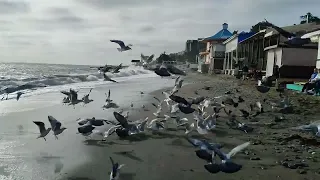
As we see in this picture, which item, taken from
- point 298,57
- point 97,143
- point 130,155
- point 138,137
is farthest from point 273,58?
point 130,155

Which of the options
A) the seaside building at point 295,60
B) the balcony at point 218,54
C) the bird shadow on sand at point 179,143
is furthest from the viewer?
the balcony at point 218,54

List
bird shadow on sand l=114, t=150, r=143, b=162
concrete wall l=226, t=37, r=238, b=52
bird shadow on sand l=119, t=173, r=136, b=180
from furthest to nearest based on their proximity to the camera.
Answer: concrete wall l=226, t=37, r=238, b=52 → bird shadow on sand l=114, t=150, r=143, b=162 → bird shadow on sand l=119, t=173, r=136, b=180

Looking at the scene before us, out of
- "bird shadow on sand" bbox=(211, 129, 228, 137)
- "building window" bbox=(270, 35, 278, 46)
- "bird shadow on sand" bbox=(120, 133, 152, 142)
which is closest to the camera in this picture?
"bird shadow on sand" bbox=(120, 133, 152, 142)

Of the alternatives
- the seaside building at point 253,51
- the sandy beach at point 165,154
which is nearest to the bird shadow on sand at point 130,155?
the sandy beach at point 165,154

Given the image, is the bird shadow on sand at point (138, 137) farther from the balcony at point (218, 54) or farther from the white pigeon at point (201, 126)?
the balcony at point (218, 54)

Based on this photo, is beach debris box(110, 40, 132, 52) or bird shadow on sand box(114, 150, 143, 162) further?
beach debris box(110, 40, 132, 52)

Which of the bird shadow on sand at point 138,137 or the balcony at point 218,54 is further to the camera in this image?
the balcony at point 218,54

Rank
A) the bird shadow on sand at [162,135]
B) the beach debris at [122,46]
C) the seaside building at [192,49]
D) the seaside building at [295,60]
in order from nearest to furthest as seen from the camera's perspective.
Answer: the bird shadow on sand at [162,135], the beach debris at [122,46], the seaside building at [295,60], the seaside building at [192,49]

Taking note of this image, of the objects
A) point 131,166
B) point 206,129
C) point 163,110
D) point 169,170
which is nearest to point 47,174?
point 131,166

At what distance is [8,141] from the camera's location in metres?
8.91

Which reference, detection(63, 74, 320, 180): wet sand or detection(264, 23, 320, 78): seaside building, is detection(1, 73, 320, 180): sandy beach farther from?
detection(264, 23, 320, 78): seaside building

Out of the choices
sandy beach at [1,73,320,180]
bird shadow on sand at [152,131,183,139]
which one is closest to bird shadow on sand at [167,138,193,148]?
sandy beach at [1,73,320,180]

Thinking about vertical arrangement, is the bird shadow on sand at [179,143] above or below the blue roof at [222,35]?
below

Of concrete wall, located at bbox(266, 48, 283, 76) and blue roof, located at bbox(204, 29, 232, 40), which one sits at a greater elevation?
blue roof, located at bbox(204, 29, 232, 40)
